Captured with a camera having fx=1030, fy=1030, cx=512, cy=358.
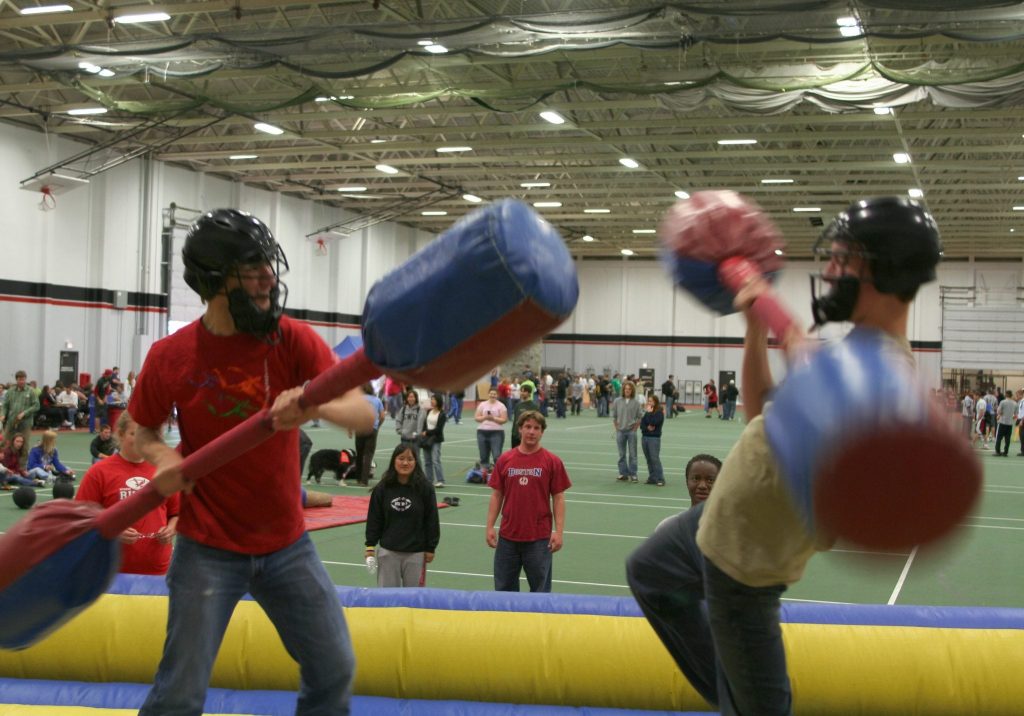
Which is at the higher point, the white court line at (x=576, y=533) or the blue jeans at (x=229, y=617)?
the blue jeans at (x=229, y=617)

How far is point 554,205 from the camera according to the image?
35.8m

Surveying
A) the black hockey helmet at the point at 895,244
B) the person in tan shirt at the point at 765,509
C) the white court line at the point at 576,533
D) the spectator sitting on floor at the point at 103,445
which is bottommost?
the white court line at the point at 576,533

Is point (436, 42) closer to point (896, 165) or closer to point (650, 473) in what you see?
point (650, 473)

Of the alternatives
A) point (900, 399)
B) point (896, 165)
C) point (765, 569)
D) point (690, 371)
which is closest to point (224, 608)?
point (765, 569)

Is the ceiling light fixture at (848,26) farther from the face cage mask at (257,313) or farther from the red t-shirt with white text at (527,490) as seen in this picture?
the face cage mask at (257,313)

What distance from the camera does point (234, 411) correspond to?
10.9 feet

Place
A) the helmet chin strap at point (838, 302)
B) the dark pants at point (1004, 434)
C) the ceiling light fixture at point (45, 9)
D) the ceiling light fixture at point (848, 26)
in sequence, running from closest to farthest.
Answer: the helmet chin strap at point (838, 302), the ceiling light fixture at point (848, 26), the ceiling light fixture at point (45, 9), the dark pants at point (1004, 434)

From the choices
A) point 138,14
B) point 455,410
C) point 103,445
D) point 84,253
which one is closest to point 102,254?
point 84,253

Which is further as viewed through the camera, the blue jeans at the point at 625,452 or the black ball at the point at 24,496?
the blue jeans at the point at 625,452

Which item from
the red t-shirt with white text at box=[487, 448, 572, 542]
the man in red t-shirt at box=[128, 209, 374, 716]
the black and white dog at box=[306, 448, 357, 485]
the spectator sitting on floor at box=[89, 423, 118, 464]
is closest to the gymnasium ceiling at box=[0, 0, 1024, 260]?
the spectator sitting on floor at box=[89, 423, 118, 464]

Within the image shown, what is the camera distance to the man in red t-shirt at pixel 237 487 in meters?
3.25

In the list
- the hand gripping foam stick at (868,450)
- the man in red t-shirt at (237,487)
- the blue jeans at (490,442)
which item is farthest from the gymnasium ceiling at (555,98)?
the hand gripping foam stick at (868,450)

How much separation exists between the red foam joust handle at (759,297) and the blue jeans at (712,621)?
73 cm

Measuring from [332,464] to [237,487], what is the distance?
46.8ft
